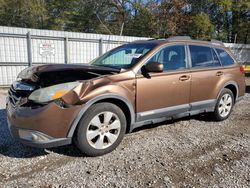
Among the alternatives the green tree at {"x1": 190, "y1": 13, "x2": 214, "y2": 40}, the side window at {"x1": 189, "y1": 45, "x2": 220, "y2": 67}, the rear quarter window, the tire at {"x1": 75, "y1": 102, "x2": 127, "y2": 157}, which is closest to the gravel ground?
the tire at {"x1": 75, "y1": 102, "x2": 127, "y2": 157}

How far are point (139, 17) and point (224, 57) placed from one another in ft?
62.3

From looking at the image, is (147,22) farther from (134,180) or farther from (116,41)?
(134,180)

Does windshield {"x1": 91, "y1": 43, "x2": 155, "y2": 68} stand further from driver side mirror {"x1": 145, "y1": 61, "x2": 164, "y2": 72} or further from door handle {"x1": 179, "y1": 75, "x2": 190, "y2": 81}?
door handle {"x1": 179, "y1": 75, "x2": 190, "y2": 81}

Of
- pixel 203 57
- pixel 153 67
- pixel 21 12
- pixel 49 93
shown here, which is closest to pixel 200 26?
pixel 21 12

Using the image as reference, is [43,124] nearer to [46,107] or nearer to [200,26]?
[46,107]

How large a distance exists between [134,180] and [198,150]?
1.38m

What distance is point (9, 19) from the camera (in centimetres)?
2281

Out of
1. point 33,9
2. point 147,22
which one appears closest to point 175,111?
point 147,22

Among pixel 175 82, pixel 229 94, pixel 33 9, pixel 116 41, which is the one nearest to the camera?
pixel 175 82

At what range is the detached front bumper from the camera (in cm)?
321

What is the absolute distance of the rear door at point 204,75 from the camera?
15.7ft

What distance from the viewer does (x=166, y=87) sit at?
431 centimetres

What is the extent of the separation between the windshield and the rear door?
100 cm

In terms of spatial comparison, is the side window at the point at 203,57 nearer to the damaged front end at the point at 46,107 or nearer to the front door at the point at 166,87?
the front door at the point at 166,87
